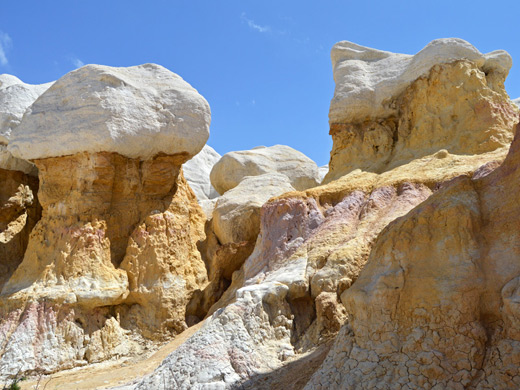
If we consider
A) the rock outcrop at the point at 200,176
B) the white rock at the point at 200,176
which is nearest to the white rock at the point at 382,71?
the rock outcrop at the point at 200,176

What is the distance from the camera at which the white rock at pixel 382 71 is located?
11.3 m

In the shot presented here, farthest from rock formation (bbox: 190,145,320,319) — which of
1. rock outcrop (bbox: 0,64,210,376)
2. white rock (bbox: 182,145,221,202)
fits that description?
white rock (bbox: 182,145,221,202)

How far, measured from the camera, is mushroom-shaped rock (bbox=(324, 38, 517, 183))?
10.4 meters

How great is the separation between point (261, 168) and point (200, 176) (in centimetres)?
939

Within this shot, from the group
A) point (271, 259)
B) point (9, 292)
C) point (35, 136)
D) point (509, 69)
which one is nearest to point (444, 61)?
point (509, 69)

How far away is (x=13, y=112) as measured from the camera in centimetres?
1319

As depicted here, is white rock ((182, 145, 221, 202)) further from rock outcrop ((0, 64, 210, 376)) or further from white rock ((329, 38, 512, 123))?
white rock ((329, 38, 512, 123))

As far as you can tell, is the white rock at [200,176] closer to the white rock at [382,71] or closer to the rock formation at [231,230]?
the rock formation at [231,230]

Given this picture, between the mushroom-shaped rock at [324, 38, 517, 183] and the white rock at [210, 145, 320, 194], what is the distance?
18.7 ft

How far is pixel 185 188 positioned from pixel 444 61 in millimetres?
6730

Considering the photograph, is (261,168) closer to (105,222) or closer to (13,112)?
(105,222)

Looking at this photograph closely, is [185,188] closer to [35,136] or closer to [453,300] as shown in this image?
[35,136]

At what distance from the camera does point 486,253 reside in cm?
492

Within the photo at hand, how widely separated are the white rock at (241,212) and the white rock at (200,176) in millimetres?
10115
